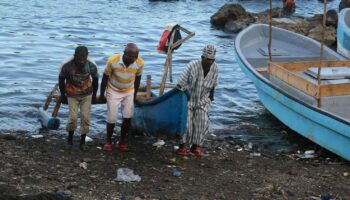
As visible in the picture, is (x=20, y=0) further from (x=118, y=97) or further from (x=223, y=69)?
(x=118, y=97)

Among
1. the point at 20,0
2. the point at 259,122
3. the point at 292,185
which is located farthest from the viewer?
the point at 20,0

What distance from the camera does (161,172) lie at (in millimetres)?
8195

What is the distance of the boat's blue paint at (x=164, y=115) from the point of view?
341 inches

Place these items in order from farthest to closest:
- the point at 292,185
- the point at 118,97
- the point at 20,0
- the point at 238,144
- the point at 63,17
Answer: the point at 20,0, the point at 63,17, the point at 238,144, the point at 118,97, the point at 292,185

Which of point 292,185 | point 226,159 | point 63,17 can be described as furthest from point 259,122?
point 63,17

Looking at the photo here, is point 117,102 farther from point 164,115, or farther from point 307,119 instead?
point 307,119

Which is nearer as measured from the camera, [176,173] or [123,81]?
[176,173]

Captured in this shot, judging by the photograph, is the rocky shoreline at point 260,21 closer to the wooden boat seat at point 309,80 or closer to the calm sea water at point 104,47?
the calm sea water at point 104,47

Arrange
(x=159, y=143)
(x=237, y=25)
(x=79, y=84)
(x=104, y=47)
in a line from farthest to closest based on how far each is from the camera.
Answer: (x=237, y=25) < (x=104, y=47) < (x=159, y=143) < (x=79, y=84)

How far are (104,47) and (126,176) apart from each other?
13.0m

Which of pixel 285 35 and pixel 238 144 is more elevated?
pixel 285 35

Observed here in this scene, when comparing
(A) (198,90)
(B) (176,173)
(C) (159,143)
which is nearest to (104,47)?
(C) (159,143)

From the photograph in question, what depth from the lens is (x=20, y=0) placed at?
2938cm

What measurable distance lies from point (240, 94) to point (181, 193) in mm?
7625
